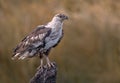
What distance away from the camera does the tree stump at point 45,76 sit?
16.1 ft

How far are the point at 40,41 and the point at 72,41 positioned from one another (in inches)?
190

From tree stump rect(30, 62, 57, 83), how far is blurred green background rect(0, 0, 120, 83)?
14.1 feet

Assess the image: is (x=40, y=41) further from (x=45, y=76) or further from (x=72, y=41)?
(x=72, y=41)

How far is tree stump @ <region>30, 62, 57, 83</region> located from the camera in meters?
4.91

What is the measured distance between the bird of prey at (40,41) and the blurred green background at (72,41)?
4.12 meters

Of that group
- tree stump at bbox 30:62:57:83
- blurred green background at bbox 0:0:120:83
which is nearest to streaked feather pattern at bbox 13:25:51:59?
tree stump at bbox 30:62:57:83

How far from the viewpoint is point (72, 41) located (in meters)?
10.1

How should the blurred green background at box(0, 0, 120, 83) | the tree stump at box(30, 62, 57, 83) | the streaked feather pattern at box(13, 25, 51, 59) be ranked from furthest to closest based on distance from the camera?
1. the blurred green background at box(0, 0, 120, 83)
2. the streaked feather pattern at box(13, 25, 51, 59)
3. the tree stump at box(30, 62, 57, 83)

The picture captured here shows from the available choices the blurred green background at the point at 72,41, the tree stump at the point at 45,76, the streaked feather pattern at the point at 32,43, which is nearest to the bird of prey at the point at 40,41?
the streaked feather pattern at the point at 32,43

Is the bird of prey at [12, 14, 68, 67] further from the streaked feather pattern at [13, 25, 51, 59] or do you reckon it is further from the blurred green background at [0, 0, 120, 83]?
the blurred green background at [0, 0, 120, 83]

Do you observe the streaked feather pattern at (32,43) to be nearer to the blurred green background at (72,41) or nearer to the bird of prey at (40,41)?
the bird of prey at (40,41)

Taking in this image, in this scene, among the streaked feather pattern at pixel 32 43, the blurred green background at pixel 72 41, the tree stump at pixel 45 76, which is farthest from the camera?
the blurred green background at pixel 72 41

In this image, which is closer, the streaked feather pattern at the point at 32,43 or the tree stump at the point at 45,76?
the tree stump at the point at 45,76

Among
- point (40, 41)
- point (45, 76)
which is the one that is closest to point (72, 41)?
point (40, 41)
